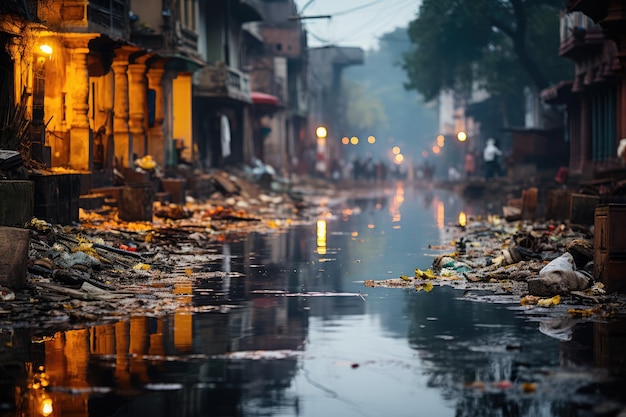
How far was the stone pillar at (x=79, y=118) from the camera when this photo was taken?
90.1 ft

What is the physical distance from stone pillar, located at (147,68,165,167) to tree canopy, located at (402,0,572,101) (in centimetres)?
2053

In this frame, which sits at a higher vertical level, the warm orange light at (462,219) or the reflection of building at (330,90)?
the reflection of building at (330,90)

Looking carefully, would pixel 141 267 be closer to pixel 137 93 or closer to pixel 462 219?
pixel 462 219

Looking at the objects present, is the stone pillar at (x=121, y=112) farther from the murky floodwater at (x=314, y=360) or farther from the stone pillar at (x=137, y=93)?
the murky floodwater at (x=314, y=360)

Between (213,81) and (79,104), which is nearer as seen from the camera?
(79,104)

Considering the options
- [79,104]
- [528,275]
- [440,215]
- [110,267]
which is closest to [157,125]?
[440,215]

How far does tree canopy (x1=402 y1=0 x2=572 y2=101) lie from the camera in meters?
56.2

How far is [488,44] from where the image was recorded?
63.9m

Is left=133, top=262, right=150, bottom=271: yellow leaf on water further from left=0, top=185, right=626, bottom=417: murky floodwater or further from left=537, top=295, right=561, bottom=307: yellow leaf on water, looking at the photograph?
left=537, top=295, right=561, bottom=307: yellow leaf on water

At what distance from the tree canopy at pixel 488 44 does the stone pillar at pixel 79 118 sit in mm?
28679

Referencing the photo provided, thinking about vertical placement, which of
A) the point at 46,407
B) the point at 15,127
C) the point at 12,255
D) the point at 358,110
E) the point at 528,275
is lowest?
the point at 46,407

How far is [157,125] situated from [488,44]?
30491 millimetres

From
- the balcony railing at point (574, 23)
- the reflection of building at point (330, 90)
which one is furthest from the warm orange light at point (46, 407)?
the reflection of building at point (330, 90)

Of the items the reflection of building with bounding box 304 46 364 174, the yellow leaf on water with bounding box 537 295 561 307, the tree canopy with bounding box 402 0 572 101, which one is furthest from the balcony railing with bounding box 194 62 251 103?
the reflection of building with bounding box 304 46 364 174
